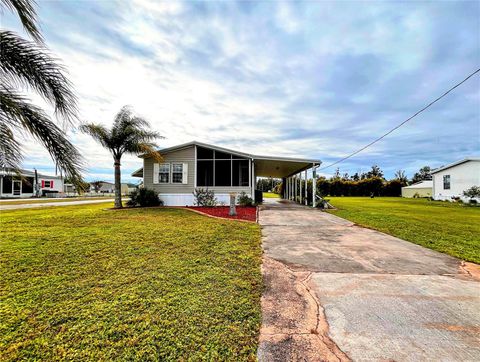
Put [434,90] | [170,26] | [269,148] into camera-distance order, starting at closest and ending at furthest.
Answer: [170,26] → [434,90] → [269,148]

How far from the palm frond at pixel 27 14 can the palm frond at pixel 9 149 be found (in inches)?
42.6

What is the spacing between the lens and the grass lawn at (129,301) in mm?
1838

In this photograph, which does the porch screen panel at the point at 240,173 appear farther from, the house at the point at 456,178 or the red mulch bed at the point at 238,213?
the house at the point at 456,178

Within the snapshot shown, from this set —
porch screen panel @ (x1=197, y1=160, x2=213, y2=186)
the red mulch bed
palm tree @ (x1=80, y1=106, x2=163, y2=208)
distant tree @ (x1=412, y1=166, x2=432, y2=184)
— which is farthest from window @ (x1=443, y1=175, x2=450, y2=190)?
distant tree @ (x1=412, y1=166, x2=432, y2=184)

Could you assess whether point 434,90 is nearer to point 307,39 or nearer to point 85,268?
point 307,39

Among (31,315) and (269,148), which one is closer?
(31,315)

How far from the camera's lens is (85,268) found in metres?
3.62

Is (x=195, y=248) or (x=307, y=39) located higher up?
(x=307, y=39)

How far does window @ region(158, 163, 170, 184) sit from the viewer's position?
14.6m

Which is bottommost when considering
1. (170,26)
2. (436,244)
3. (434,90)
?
(436,244)

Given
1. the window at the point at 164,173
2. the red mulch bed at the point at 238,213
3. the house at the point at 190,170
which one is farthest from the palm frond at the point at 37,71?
the window at the point at 164,173

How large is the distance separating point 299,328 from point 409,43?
11.2 m

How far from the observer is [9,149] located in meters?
2.30

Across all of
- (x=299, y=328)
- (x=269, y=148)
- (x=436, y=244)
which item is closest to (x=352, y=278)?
(x=299, y=328)
